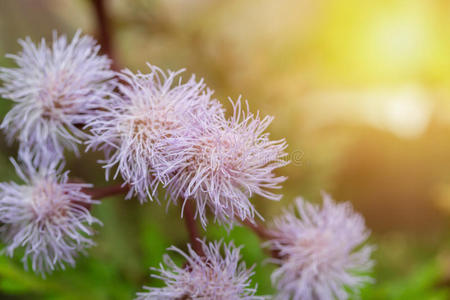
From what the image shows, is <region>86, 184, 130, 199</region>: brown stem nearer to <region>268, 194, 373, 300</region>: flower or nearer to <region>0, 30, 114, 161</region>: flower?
<region>0, 30, 114, 161</region>: flower

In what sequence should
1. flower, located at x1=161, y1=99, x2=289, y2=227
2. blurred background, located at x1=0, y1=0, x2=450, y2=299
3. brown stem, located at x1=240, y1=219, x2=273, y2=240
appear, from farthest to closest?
blurred background, located at x1=0, y1=0, x2=450, y2=299
brown stem, located at x1=240, y1=219, x2=273, y2=240
flower, located at x1=161, y1=99, x2=289, y2=227

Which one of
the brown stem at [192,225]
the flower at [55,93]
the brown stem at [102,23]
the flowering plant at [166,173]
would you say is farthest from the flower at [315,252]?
the brown stem at [102,23]

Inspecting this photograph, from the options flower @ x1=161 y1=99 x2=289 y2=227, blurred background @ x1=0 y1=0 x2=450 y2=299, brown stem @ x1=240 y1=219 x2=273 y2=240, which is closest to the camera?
flower @ x1=161 y1=99 x2=289 y2=227

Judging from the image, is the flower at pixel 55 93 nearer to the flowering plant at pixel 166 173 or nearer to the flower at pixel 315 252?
the flowering plant at pixel 166 173

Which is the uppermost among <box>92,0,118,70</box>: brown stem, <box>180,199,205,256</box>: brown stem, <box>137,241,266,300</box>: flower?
<box>92,0,118,70</box>: brown stem

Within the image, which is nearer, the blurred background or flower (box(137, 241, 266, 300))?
flower (box(137, 241, 266, 300))

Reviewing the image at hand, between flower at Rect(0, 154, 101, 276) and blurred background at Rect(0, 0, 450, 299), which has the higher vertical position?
blurred background at Rect(0, 0, 450, 299)

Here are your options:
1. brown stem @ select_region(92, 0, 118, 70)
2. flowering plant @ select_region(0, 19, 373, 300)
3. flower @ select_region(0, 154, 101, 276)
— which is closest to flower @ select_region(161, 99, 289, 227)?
flowering plant @ select_region(0, 19, 373, 300)
